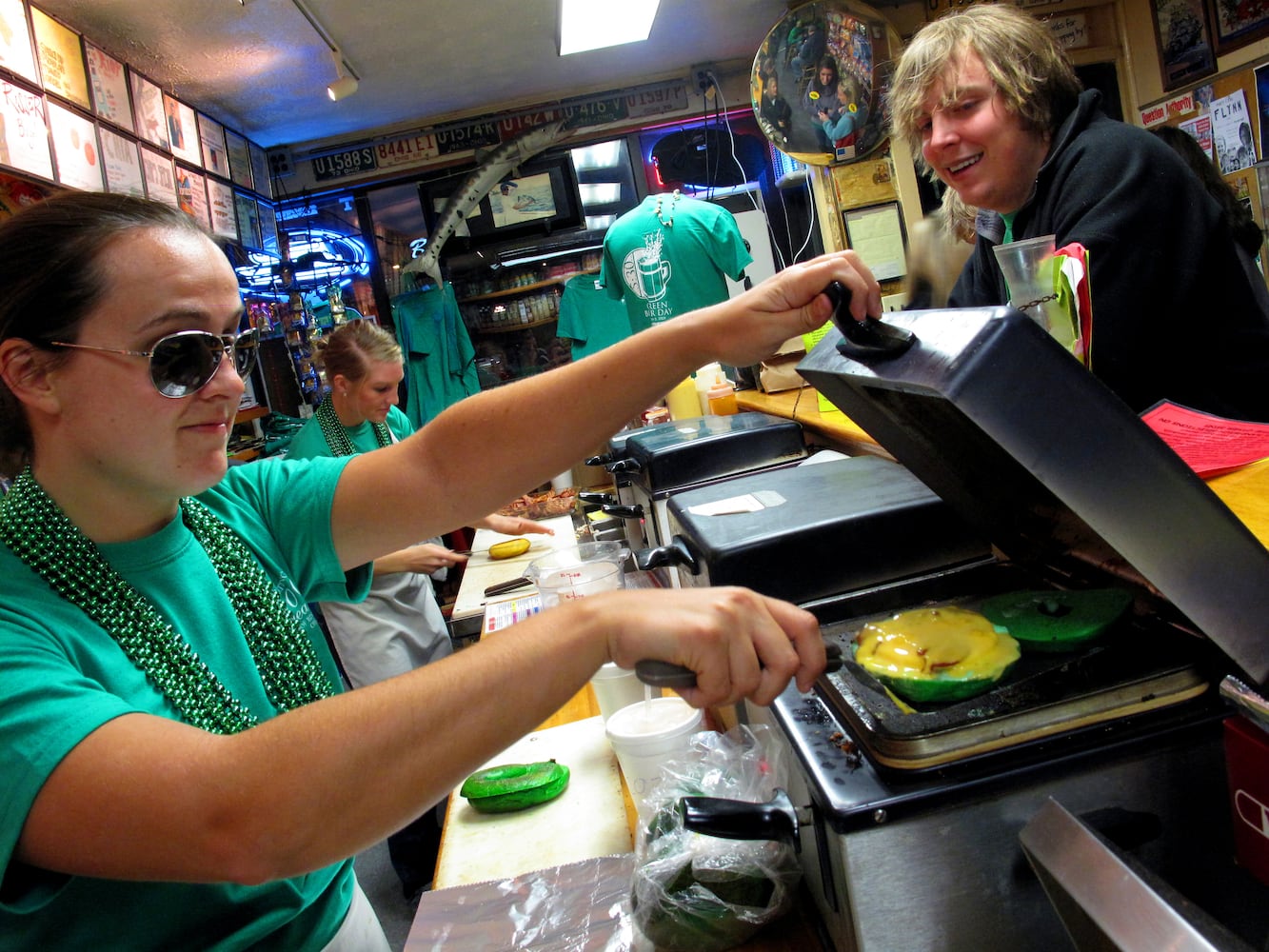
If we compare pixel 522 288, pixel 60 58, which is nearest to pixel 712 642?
pixel 60 58

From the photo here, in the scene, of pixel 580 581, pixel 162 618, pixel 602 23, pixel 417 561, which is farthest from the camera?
pixel 602 23

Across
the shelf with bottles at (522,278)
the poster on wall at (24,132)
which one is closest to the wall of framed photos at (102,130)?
the poster on wall at (24,132)

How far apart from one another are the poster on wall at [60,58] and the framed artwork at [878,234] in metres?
4.27

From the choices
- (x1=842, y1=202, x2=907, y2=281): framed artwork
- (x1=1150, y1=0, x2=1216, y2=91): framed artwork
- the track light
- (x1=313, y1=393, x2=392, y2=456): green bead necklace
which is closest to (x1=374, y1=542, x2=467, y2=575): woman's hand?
(x1=313, y1=393, x2=392, y2=456): green bead necklace

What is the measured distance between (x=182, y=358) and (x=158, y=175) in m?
4.37

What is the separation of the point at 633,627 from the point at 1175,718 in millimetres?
559

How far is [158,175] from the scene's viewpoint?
182 inches

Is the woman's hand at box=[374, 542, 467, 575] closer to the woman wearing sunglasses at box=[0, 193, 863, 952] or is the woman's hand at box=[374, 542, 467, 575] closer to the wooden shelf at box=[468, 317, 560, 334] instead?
the woman wearing sunglasses at box=[0, 193, 863, 952]

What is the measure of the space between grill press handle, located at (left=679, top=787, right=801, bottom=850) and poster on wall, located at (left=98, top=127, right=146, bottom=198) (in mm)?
4238

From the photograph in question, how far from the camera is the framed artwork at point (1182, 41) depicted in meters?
4.68

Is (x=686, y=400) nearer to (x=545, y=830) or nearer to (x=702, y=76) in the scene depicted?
(x=545, y=830)

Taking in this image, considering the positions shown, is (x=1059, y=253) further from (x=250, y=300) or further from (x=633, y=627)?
(x=250, y=300)

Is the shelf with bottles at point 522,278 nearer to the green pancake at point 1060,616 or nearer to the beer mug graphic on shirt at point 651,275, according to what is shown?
the beer mug graphic on shirt at point 651,275

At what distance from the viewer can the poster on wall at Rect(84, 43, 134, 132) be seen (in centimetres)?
404
